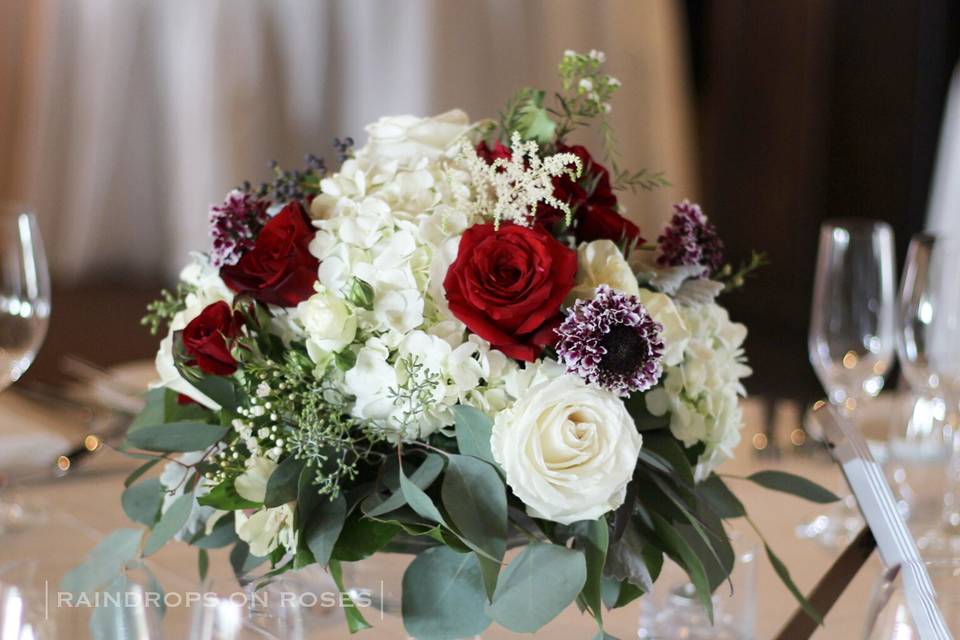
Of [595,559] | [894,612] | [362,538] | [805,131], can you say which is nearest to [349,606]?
[362,538]

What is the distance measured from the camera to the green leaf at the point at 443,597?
603 mm

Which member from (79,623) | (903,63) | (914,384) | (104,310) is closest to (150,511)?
(79,623)

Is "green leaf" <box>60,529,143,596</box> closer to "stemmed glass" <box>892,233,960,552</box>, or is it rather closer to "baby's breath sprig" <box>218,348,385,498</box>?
"baby's breath sprig" <box>218,348,385,498</box>

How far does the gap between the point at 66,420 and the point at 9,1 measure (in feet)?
10.5

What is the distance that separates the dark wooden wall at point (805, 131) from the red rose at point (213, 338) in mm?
2780

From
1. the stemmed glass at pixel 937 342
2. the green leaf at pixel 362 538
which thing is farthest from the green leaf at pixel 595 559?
the stemmed glass at pixel 937 342

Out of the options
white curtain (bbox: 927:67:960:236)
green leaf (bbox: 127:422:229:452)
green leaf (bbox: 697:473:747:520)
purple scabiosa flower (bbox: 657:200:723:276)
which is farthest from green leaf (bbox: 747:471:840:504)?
white curtain (bbox: 927:67:960:236)

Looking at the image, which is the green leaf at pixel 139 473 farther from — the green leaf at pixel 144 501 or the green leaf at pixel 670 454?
the green leaf at pixel 670 454

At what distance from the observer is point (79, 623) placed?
28.6 inches

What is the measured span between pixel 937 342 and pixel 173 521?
25.8 inches

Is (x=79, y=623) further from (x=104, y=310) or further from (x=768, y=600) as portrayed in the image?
(x=104, y=310)

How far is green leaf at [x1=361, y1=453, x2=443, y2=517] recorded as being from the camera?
0.59m

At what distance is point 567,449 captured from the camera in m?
0.58

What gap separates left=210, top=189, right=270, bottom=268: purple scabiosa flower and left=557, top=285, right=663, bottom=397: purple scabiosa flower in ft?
0.73
